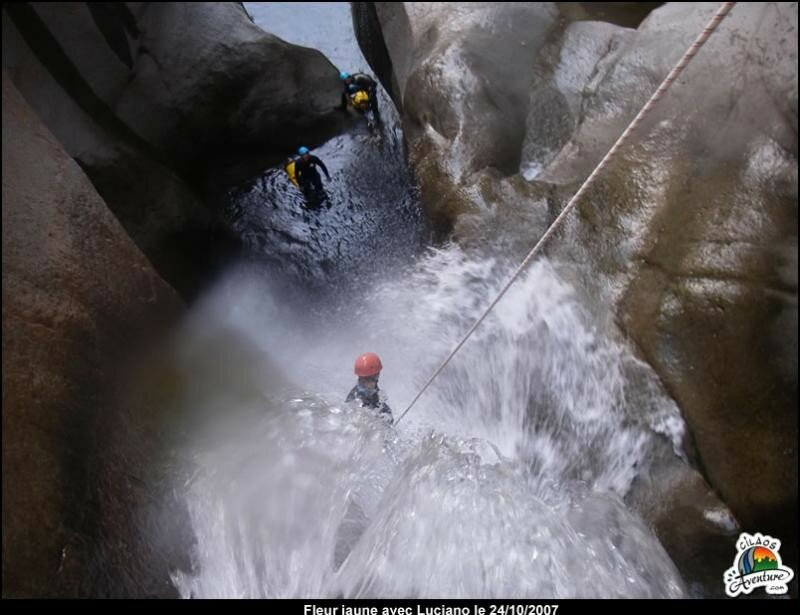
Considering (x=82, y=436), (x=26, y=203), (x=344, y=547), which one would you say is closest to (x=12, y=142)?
(x=26, y=203)

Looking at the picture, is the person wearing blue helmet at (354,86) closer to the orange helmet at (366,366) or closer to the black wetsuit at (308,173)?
the black wetsuit at (308,173)

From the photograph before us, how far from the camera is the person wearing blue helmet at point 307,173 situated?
7.20 m

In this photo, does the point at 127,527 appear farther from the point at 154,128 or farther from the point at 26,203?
the point at 154,128

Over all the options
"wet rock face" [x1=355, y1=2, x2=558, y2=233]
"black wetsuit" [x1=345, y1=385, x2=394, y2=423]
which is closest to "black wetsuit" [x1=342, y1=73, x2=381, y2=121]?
"wet rock face" [x1=355, y1=2, x2=558, y2=233]

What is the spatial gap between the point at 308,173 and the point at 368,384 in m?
4.03

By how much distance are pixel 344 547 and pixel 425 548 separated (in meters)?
0.51

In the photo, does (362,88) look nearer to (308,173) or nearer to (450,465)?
(308,173)

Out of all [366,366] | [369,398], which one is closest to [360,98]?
[366,366]

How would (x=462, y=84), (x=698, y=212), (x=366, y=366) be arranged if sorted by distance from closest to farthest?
(x=698, y=212)
(x=366, y=366)
(x=462, y=84)

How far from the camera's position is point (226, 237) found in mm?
6816
